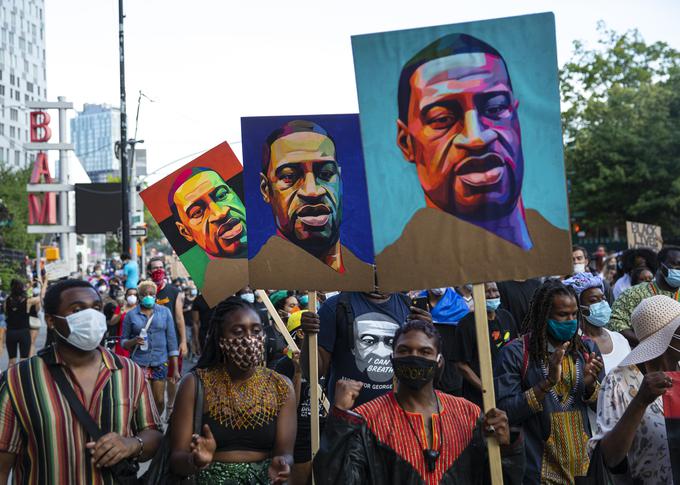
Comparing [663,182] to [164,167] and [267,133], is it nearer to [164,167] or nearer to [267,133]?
[164,167]

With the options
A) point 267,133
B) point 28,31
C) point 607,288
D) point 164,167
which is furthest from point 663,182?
point 28,31

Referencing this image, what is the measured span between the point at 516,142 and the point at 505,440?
51.3 inches

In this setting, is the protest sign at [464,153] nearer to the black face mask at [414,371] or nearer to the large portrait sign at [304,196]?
the black face mask at [414,371]

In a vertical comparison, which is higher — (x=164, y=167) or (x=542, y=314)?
(x=164, y=167)

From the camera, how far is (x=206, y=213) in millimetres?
7945

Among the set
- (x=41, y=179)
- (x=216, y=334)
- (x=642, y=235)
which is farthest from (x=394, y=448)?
(x=41, y=179)

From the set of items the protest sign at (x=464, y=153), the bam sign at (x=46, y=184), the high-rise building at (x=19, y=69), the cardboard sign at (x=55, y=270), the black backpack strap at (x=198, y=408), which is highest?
the high-rise building at (x=19, y=69)

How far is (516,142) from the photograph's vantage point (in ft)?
13.6

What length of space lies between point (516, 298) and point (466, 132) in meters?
4.25

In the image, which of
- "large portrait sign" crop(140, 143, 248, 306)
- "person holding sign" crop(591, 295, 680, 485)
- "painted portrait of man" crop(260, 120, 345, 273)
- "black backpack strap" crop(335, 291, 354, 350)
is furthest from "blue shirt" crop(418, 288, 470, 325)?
"person holding sign" crop(591, 295, 680, 485)

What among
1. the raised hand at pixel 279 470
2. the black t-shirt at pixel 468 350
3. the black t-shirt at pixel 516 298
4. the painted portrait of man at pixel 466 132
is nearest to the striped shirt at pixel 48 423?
the raised hand at pixel 279 470

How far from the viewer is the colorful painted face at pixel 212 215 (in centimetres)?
779

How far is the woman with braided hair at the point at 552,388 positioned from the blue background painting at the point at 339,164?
1.31m

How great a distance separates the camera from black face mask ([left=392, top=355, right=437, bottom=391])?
3.92m
